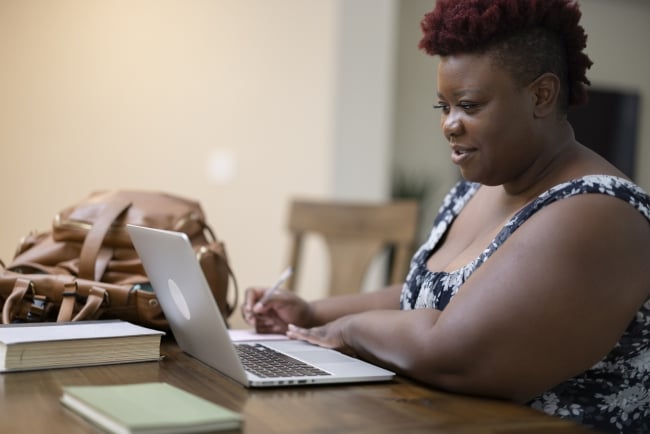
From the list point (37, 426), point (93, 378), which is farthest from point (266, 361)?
point (37, 426)

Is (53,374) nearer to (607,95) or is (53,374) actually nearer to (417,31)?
(417,31)

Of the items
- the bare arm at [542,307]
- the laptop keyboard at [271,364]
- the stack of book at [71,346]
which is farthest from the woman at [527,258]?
the stack of book at [71,346]

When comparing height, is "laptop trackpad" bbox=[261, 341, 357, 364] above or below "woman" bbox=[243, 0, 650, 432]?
below

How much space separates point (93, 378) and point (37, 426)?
0.21 meters

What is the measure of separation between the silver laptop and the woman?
0.07m

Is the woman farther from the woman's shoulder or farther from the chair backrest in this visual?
the chair backrest

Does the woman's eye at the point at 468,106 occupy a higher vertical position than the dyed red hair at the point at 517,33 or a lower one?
lower

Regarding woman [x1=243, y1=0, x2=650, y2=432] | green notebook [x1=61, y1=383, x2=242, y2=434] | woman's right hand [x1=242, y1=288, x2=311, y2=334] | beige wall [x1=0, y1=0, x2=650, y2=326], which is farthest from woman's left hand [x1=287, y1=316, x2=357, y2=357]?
beige wall [x1=0, y1=0, x2=650, y2=326]

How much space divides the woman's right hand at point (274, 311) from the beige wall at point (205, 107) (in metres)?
2.45

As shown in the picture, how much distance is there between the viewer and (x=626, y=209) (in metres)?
1.09

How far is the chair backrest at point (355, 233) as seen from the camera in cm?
232

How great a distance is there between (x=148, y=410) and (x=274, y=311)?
2.45ft

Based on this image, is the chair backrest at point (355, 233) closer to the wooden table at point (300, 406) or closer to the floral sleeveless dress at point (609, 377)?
the floral sleeveless dress at point (609, 377)

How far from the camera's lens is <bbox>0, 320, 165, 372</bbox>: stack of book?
3.46 ft
